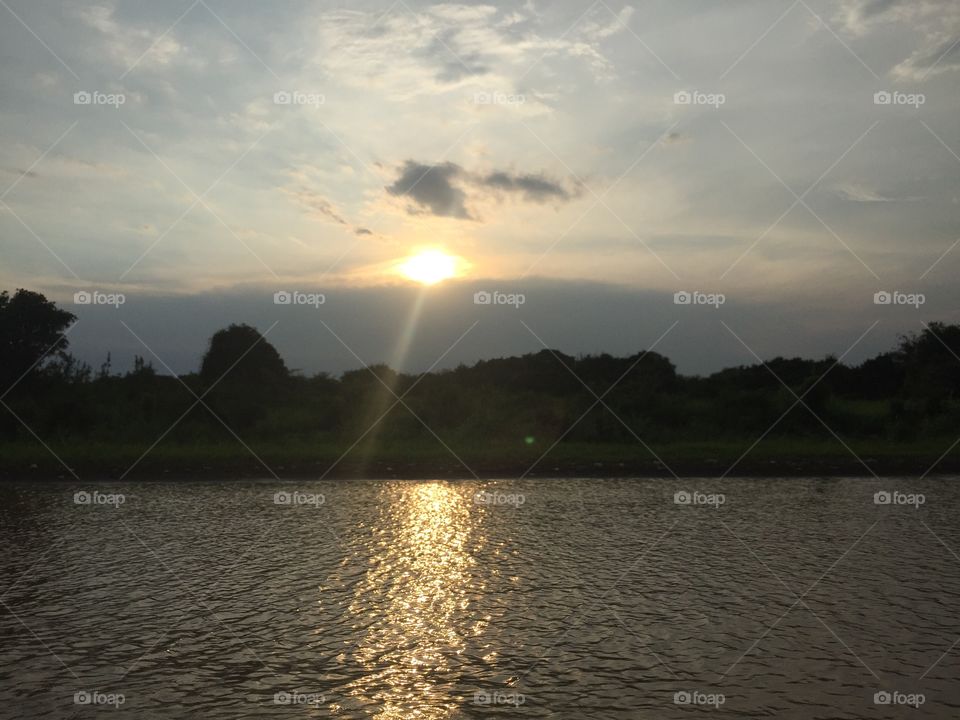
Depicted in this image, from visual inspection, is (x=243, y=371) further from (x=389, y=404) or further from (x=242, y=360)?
(x=389, y=404)

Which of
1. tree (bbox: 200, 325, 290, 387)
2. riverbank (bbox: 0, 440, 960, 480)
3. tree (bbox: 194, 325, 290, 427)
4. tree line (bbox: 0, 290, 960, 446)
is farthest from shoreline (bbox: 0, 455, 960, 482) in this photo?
tree (bbox: 200, 325, 290, 387)

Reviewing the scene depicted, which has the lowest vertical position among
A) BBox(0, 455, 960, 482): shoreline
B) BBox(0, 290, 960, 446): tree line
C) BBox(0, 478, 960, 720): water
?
BBox(0, 478, 960, 720): water

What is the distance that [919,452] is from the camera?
26.8 m

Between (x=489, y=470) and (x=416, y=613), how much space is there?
47.5 feet

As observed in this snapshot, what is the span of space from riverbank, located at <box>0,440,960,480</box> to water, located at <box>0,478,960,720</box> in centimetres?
645

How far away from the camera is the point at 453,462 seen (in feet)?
81.3

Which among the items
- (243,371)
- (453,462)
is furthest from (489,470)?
(243,371)

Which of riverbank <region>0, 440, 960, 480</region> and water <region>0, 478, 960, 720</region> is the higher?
riverbank <region>0, 440, 960, 480</region>

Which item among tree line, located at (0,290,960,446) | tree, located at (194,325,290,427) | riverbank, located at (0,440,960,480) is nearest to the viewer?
riverbank, located at (0,440,960,480)

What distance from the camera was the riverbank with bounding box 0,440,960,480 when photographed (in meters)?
23.5

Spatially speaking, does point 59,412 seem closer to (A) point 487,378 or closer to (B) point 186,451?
(B) point 186,451

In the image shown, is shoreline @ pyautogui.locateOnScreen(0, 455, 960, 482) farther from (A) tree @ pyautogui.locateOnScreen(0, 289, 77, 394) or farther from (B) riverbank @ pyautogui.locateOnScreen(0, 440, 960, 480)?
(A) tree @ pyautogui.locateOnScreen(0, 289, 77, 394)

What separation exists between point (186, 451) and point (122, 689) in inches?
810

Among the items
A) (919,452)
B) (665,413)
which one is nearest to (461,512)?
(919,452)
